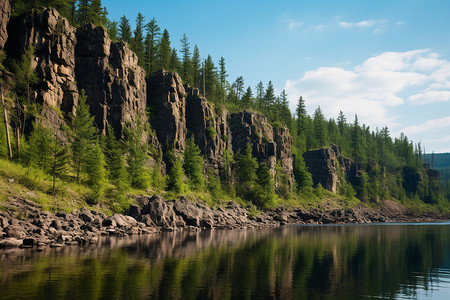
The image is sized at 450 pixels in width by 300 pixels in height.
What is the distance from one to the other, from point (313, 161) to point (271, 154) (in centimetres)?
3648

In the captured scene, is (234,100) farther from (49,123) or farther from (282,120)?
(49,123)

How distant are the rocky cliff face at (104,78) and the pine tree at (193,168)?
17.7 m

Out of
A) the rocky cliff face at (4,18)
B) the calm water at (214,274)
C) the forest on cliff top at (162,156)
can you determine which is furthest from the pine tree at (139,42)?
the calm water at (214,274)

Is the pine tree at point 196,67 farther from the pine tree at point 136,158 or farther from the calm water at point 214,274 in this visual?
the calm water at point 214,274

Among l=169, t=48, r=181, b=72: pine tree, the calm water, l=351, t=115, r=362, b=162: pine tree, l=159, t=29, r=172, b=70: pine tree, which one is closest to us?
the calm water

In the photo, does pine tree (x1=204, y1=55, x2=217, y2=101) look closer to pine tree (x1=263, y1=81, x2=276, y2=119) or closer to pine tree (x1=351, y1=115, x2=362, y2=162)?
pine tree (x1=263, y1=81, x2=276, y2=119)

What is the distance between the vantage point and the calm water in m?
17.1

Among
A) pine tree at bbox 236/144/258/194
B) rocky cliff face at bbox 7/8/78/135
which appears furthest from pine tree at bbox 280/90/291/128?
rocky cliff face at bbox 7/8/78/135

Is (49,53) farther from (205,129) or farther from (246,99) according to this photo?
(246,99)

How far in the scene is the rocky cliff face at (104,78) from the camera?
261 ft

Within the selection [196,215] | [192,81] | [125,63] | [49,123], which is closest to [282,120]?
[192,81]

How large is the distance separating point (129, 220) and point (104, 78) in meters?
44.0

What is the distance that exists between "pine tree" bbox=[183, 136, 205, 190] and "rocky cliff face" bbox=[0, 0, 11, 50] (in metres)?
49.9

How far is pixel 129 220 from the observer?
2055 inches
